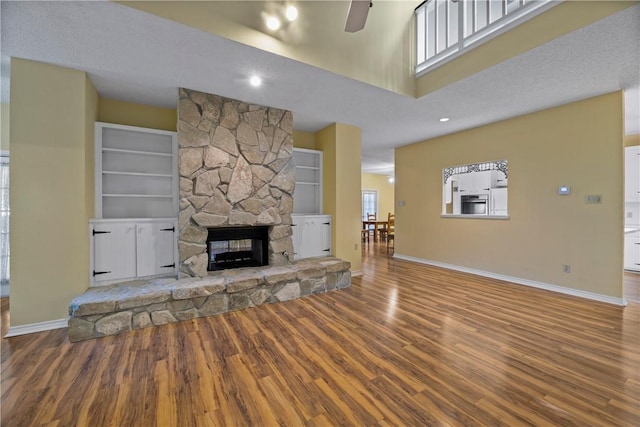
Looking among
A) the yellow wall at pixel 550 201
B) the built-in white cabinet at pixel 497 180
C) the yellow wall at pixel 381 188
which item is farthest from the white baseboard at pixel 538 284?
the yellow wall at pixel 381 188

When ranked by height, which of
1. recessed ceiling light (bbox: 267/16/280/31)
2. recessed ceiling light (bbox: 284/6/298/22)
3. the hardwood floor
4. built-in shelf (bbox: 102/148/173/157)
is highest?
recessed ceiling light (bbox: 284/6/298/22)

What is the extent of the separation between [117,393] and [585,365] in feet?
11.4

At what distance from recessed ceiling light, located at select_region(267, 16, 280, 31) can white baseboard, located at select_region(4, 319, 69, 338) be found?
373 cm

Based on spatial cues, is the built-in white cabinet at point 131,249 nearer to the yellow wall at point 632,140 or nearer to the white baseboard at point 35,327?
the white baseboard at point 35,327

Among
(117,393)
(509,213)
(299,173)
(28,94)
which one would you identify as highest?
(28,94)

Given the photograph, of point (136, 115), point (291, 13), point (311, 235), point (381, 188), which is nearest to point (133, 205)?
point (136, 115)

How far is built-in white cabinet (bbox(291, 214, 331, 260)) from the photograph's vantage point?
445 cm

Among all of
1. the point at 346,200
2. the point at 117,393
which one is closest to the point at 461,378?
the point at 117,393

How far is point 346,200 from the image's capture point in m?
4.68

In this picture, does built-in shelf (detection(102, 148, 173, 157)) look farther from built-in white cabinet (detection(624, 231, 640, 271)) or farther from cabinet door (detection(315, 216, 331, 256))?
built-in white cabinet (detection(624, 231, 640, 271))

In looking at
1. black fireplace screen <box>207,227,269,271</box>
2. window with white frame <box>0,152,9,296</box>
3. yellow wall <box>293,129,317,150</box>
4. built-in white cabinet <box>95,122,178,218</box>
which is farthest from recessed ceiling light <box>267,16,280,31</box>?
window with white frame <box>0,152,9,296</box>

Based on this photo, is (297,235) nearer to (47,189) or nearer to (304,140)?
(304,140)

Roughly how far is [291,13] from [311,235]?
10.3ft

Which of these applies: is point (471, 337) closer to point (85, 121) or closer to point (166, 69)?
point (166, 69)
